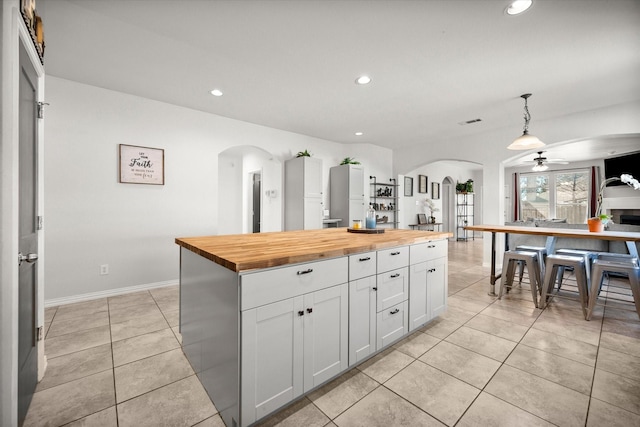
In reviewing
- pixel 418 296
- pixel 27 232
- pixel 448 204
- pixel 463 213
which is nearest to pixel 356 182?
pixel 418 296

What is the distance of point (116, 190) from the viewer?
3.48 meters

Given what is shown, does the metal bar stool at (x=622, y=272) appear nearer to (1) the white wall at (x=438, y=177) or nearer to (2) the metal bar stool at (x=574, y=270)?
(2) the metal bar stool at (x=574, y=270)

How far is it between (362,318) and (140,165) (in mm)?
3539

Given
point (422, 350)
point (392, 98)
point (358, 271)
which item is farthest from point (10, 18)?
point (392, 98)

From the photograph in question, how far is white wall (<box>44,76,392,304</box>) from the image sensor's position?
3141 millimetres

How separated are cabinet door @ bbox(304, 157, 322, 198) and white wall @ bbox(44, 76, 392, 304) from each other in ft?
4.39

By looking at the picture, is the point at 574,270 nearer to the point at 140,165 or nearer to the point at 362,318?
the point at 362,318

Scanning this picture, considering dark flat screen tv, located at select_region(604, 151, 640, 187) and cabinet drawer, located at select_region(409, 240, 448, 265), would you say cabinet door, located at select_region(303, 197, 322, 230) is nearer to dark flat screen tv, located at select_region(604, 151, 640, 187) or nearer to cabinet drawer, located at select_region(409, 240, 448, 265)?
cabinet drawer, located at select_region(409, 240, 448, 265)

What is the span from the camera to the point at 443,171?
9.24 metres

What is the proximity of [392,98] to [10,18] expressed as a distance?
3.49 meters

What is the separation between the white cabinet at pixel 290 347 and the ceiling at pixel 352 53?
2.07 meters

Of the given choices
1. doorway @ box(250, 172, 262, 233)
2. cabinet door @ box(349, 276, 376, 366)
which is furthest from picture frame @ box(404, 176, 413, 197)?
cabinet door @ box(349, 276, 376, 366)

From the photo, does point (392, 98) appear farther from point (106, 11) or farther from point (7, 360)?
point (7, 360)

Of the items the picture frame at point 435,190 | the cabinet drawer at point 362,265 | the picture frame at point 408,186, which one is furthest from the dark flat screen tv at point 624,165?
the cabinet drawer at point 362,265
